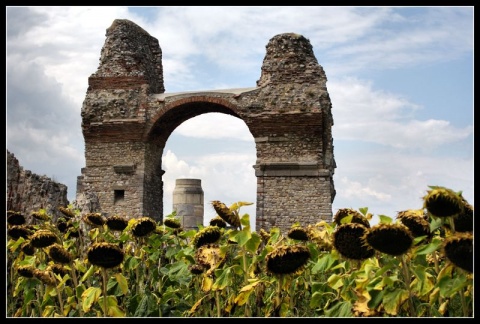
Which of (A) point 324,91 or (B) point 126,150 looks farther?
(B) point 126,150

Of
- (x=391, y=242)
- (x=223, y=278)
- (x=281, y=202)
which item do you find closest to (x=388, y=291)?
(x=391, y=242)

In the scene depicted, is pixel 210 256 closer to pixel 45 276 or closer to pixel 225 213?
pixel 225 213

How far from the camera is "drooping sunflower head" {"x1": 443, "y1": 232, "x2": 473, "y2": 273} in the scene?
2510 millimetres

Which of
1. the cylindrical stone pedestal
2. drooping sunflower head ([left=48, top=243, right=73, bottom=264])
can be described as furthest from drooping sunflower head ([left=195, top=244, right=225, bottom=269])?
the cylindrical stone pedestal

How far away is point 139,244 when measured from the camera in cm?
451

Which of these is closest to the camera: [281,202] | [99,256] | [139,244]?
[99,256]

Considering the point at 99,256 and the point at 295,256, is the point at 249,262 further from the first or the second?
the point at 99,256

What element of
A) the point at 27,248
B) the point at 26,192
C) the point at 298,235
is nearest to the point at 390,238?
the point at 298,235

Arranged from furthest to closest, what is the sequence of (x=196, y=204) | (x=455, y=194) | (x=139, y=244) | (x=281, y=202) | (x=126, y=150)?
(x=196, y=204)
(x=126, y=150)
(x=281, y=202)
(x=139, y=244)
(x=455, y=194)

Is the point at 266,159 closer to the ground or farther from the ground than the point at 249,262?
farther from the ground

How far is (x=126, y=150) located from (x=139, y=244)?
13811 mm

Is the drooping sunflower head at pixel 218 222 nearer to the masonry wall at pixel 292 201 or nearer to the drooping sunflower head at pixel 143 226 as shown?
the drooping sunflower head at pixel 143 226

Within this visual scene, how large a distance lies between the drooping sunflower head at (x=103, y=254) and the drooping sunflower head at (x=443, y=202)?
1.63m

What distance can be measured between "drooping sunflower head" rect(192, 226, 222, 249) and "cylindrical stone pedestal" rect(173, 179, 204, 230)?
15701 millimetres
